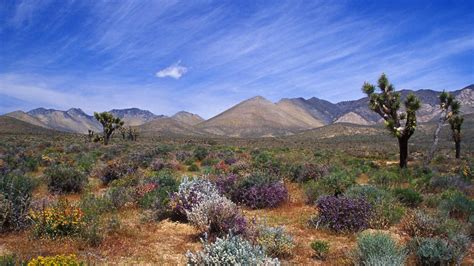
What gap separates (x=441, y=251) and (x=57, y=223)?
23.7 ft

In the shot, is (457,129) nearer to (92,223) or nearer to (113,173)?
(113,173)

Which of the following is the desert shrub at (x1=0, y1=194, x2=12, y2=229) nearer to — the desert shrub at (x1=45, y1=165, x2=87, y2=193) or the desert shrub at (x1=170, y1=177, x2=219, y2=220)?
the desert shrub at (x1=170, y1=177, x2=219, y2=220)

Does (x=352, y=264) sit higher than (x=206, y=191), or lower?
lower

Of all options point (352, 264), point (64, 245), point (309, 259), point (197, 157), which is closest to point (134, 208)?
point (64, 245)

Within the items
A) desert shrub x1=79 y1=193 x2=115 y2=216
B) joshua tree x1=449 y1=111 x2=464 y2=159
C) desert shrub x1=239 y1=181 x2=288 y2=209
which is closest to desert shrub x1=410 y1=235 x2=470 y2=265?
desert shrub x1=239 y1=181 x2=288 y2=209

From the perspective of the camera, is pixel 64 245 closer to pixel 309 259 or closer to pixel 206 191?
pixel 206 191

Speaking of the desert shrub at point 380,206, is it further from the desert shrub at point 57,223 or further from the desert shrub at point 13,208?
the desert shrub at point 13,208

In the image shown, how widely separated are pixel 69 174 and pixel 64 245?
24.3 feet

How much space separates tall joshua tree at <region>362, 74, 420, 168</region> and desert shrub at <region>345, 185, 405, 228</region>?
15066 millimetres

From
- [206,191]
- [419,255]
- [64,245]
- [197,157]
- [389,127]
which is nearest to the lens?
[419,255]

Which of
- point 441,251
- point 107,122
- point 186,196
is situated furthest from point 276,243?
point 107,122

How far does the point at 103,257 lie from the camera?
22.2 feet

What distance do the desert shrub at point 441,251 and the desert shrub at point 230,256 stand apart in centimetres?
284

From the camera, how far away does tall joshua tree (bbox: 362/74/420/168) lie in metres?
24.5
